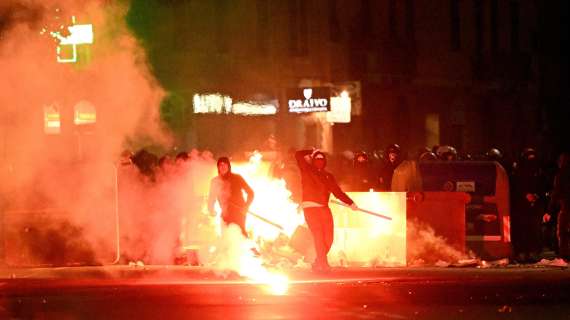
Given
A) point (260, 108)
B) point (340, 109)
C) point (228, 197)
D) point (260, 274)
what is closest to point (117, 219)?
point (228, 197)

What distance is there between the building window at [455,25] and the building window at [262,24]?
7548mm

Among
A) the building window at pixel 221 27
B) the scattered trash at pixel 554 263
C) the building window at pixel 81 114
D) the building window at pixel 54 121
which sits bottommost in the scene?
the scattered trash at pixel 554 263

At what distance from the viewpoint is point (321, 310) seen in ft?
36.5

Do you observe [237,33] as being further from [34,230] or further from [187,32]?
[34,230]

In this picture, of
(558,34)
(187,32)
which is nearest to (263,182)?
(187,32)

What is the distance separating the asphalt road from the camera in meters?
11.0

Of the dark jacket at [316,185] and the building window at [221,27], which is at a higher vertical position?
the building window at [221,27]

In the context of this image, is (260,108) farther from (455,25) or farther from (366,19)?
(455,25)

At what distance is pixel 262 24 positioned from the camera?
1268 inches

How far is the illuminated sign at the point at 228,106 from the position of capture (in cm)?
3069

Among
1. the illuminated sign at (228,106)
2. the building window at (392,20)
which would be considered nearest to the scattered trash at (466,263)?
the illuminated sign at (228,106)

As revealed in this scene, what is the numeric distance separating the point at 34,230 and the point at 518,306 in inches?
291

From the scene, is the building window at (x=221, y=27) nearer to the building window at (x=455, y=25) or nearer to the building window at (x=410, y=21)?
the building window at (x=410, y=21)

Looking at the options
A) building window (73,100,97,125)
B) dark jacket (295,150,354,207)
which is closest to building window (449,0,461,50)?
building window (73,100,97,125)
